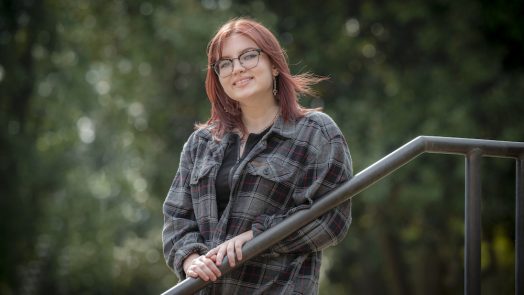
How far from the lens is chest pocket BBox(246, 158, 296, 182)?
2.46m

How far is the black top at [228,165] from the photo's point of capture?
2.53 metres

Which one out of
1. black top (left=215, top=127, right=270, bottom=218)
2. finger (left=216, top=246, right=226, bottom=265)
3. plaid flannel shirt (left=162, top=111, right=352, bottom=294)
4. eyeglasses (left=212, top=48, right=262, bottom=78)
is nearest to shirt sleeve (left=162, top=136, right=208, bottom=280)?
plaid flannel shirt (left=162, top=111, right=352, bottom=294)

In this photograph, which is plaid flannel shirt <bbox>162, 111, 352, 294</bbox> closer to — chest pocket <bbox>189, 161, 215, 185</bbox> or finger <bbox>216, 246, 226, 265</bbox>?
chest pocket <bbox>189, 161, 215, 185</bbox>

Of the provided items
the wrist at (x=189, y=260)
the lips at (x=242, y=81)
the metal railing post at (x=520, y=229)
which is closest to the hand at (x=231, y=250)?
the wrist at (x=189, y=260)

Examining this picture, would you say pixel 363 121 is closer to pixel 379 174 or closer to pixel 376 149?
pixel 376 149

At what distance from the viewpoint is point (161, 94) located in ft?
34.5

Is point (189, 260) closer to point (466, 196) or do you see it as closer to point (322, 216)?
point (322, 216)

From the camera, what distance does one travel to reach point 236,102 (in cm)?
278

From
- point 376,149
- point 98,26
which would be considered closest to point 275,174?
point 376,149

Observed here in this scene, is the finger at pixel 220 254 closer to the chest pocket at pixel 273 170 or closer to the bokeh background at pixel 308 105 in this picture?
the chest pocket at pixel 273 170

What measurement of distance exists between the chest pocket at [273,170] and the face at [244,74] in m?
0.27

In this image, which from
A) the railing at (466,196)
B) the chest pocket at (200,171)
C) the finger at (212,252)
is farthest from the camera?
the chest pocket at (200,171)

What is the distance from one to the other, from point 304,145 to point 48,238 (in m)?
11.5

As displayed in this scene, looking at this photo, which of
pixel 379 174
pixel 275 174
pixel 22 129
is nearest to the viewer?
pixel 379 174
